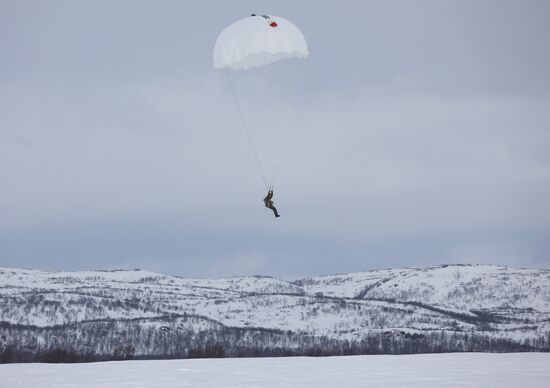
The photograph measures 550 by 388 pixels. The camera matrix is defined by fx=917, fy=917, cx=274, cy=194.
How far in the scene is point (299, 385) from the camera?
40.3 meters

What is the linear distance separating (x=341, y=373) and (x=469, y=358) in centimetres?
1471

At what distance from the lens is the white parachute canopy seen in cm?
5200

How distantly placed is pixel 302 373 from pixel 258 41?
61.2 ft

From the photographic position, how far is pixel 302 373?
4750 cm

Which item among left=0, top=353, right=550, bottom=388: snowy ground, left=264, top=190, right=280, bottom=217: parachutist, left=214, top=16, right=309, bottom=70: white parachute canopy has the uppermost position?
left=214, top=16, right=309, bottom=70: white parachute canopy

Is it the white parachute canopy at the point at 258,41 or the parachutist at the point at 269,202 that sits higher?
the white parachute canopy at the point at 258,41

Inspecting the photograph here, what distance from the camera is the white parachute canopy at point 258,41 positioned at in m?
52.0

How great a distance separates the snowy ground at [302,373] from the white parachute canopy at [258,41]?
58.3 ft

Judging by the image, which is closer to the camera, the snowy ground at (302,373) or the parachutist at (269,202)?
the snowy ground at (302,373)

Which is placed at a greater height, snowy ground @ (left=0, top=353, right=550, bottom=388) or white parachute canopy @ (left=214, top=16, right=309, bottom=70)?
white parachute canopy @ (left=214, top=16, right=309, bottom=70)

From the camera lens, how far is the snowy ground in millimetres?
41312

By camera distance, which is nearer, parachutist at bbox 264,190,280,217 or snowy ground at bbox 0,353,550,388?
snowy ground at bbox 0,353,550,388

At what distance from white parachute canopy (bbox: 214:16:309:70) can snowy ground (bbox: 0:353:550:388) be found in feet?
58.3

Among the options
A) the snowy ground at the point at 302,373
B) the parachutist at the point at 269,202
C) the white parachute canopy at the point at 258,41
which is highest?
the white parachute canopy at the point at 258,41
